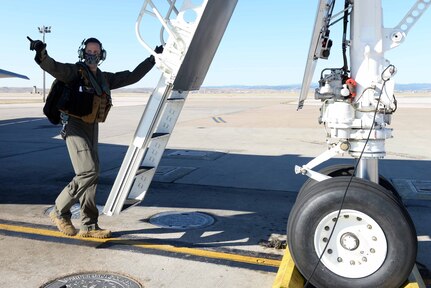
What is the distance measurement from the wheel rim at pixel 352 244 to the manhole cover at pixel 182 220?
2227 mm

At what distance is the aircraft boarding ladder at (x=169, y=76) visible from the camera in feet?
12.0

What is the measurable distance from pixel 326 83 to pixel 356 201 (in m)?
1.06

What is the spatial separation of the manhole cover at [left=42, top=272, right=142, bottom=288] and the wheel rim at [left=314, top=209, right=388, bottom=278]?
1525mm

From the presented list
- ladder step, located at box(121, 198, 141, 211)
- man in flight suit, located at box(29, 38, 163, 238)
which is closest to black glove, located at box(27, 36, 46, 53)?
man in flight suit, located at box(29, 38, 163, 238)

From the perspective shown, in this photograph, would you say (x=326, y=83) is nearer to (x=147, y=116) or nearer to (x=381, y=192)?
(x=381, y=192)

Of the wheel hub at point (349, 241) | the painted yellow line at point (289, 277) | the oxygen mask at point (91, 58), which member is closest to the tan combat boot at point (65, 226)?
the oxygen mask at point (91, 58)

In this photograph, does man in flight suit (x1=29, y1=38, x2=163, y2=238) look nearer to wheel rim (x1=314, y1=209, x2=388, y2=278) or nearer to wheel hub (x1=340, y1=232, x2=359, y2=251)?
wheel rim (x1=314, y1=209, x2=388, y2=278)

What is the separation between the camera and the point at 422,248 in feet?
15.1

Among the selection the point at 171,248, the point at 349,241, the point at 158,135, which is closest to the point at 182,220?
the point at 171,248

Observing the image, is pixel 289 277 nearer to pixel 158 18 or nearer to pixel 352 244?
pixel 352 244

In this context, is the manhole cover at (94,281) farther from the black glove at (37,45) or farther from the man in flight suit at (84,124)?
the black glove at (37,45)

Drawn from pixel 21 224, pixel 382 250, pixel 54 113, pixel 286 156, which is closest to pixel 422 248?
pixel 382 250

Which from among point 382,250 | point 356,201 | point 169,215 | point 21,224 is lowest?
point 21,224

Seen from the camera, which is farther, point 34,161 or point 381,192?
point 34,161
